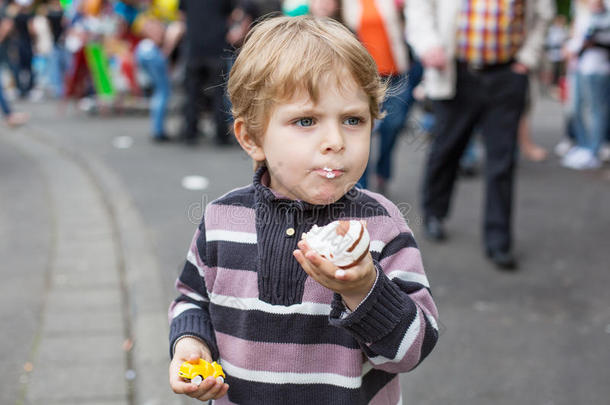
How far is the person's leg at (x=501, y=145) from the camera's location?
4293 mm

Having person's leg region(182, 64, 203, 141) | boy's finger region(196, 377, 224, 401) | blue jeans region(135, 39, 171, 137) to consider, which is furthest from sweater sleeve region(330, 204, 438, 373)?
blue jeans region(135, 39, 171, 137)

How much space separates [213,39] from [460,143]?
4.65 metres

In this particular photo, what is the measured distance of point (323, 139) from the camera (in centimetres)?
137

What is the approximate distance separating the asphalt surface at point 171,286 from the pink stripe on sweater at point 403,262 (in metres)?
0.48

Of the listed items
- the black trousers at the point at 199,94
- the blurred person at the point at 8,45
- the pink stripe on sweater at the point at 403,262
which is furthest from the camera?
the blurred person at the point at 8,45

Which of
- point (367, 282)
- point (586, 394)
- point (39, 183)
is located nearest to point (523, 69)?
point (586, 394)

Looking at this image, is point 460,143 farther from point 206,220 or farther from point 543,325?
point 206,220

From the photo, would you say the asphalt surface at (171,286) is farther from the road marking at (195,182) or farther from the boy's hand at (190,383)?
the boy's hand at (190,383)

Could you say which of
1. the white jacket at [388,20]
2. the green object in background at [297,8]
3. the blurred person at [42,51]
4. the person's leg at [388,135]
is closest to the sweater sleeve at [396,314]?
the white jacket at [388,20]

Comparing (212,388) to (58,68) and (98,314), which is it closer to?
(98,314)

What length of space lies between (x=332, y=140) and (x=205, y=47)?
24.2 ft

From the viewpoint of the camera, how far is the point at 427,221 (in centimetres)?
494

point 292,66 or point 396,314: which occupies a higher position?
point 292,66

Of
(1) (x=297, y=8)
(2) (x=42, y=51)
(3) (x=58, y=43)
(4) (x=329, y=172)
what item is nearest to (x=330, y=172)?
(4) (x=329, y=172)
